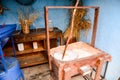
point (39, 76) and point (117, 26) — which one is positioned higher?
point (117, 26)

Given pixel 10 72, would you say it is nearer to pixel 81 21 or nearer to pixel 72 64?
pixel 72 64

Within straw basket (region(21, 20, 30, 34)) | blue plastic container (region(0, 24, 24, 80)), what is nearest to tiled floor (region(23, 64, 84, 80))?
blue plastic container (region(0, 24, 24, 80))

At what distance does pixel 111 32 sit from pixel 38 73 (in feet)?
5.34

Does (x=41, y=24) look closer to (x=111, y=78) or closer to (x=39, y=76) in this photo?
(x=39, y=76)

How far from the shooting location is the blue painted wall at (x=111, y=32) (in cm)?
161

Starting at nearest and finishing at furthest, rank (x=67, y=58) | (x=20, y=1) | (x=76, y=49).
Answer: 1. (x=67, y=58)
2. (x=76, y=49)
3. (x=20, y=1)

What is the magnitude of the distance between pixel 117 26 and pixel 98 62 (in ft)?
2.47

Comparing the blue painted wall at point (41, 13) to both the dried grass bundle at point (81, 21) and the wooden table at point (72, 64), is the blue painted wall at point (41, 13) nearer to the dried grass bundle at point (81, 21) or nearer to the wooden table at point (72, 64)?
the dried grass bundle at point (81, 21)

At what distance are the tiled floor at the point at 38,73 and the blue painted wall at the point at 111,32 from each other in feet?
2.26

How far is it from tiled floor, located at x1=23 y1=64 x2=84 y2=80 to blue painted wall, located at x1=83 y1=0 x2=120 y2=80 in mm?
690

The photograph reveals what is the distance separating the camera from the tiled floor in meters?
2.12

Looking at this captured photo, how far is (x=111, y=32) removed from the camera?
5.63ft

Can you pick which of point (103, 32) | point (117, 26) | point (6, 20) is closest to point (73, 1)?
point (103, 32)

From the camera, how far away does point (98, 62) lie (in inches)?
45.7
